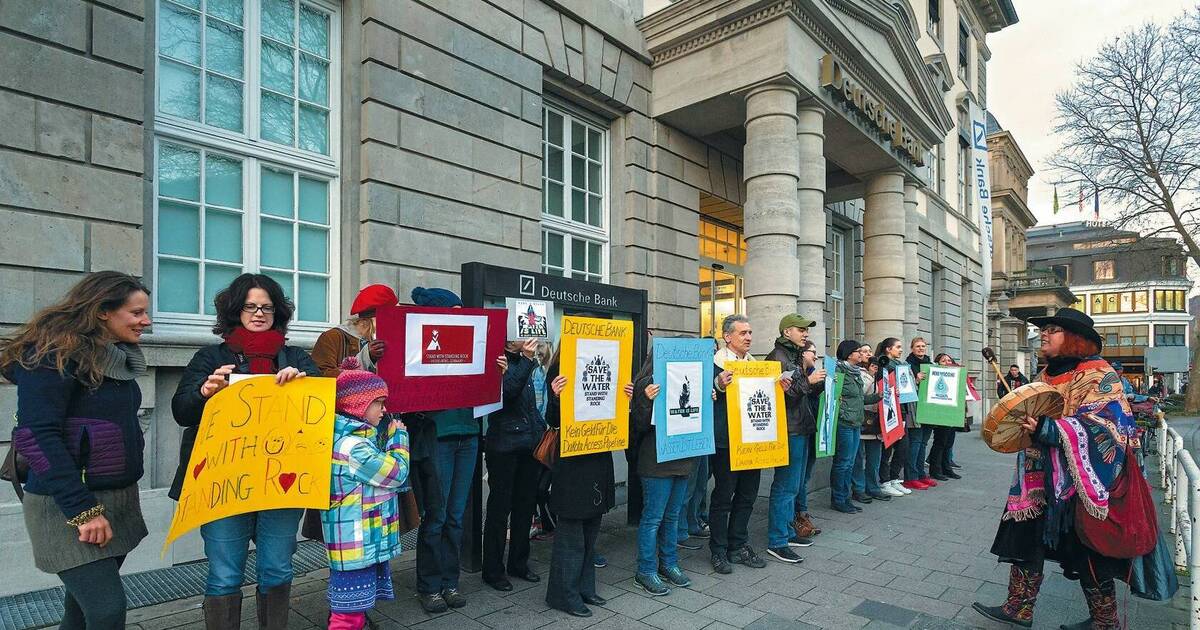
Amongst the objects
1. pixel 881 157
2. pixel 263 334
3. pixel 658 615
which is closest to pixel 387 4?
pixel 263 334

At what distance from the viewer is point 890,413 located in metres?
8.54

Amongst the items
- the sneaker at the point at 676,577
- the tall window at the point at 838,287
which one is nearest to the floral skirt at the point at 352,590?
the sneaker at the point at 676,577

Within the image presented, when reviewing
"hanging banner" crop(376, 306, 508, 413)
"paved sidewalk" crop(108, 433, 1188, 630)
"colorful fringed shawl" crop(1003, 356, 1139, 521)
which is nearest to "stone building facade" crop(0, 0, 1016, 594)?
"paved sidewalk" crop(108, 433, 1188, 630)

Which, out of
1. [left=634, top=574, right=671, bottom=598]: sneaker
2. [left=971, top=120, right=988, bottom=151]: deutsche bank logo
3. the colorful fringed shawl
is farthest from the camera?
[left=971, top=120, right=988, bottom=151]: deutsche bank logo

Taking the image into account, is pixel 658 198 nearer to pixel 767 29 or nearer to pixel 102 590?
pixel 767 29

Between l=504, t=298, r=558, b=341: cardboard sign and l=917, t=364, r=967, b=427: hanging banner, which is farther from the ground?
l=504, t=298, r=558, b=341: cardboard sign

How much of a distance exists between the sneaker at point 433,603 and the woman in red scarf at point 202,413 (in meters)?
1.12

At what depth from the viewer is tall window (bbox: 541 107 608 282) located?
9312 mm

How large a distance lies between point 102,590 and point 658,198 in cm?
878

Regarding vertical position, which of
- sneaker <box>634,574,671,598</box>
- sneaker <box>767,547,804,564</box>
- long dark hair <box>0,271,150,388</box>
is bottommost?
sneaker <box>767,547,804,564</box>

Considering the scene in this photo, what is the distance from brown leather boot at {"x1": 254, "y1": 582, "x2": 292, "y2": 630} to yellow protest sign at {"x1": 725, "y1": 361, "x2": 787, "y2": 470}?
11.0ft

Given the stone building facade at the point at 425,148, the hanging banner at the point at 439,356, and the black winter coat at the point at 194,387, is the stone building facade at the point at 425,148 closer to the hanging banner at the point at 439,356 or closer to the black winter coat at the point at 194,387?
the black winter coat at the point at 194,387

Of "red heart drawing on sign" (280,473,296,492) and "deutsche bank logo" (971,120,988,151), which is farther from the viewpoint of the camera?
"deutsche bank logo" (971,120,988,151)

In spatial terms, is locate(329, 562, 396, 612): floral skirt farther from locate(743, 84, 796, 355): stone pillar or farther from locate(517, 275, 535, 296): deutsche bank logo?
locate(743, 84, 796, 355): stone pillar
